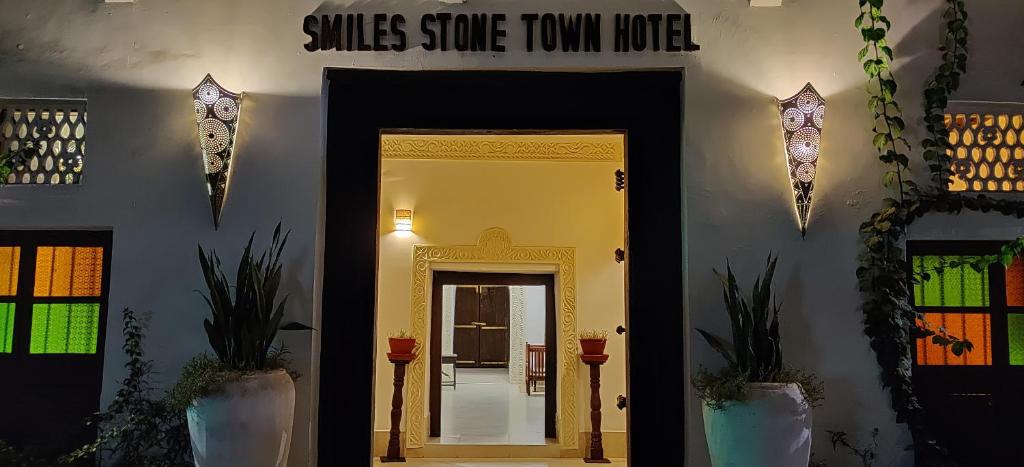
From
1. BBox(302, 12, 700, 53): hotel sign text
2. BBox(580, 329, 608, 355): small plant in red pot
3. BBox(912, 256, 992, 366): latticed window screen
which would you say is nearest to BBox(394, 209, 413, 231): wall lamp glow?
BBox(580, 329, 608, 355): small plant in red pot

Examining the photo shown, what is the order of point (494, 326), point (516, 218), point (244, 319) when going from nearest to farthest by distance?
point (244, 319) < point (516, 218) < point (494, 326)

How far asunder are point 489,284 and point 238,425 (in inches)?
164

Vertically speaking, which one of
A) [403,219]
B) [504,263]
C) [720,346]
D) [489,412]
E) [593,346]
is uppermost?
[403,219]

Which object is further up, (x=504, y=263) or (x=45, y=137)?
(x=45, y=137)

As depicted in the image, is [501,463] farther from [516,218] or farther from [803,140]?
[803,140]

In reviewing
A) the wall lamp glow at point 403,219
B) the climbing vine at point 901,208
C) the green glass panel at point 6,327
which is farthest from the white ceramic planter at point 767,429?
the wall lamp glow at point 403,219

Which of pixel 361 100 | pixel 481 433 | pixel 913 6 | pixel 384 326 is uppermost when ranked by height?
pixel 913 6

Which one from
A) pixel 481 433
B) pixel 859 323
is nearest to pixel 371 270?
pixel 859 323

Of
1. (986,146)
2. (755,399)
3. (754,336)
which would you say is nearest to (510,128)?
(754,336)

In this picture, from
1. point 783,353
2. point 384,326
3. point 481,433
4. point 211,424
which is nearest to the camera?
point 211,424

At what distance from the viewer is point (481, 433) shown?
7.31 meters

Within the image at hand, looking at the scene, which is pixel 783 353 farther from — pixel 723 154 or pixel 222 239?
pixel 222 239

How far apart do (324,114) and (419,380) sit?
349cm

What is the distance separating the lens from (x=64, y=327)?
399cm
